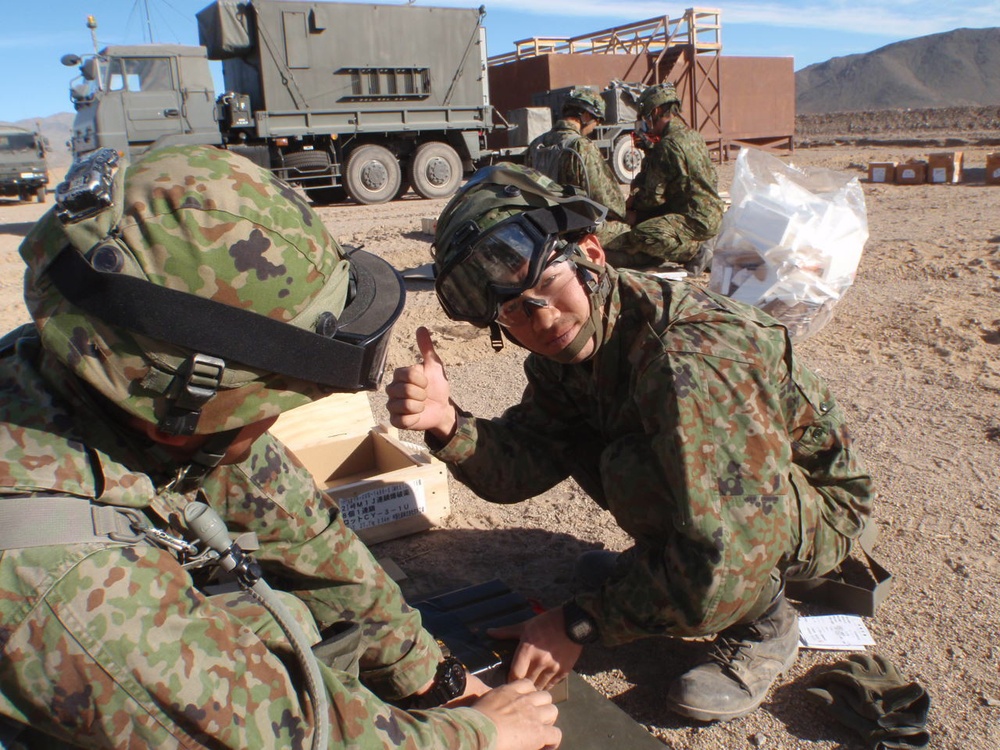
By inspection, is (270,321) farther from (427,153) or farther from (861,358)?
(427,153)

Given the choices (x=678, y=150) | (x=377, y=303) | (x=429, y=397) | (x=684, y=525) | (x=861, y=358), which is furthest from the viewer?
(x=678, y=150)

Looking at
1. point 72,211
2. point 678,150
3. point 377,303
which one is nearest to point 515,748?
point 377,303

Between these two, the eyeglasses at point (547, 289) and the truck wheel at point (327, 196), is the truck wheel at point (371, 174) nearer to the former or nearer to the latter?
the truck wheel at point (327, 196)

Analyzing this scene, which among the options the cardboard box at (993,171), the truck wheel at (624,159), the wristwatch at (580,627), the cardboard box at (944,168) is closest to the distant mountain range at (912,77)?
the truck wheel at (624,159)

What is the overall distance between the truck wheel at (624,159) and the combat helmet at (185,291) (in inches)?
645

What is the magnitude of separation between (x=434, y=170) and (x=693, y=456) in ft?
50.1

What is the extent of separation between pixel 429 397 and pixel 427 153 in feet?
48.5

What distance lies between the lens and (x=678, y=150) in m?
7.72

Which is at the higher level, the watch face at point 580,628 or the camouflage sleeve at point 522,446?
the camouflage sleeve at point 522,446

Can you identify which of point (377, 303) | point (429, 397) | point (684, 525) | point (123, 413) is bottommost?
point (684, 525)

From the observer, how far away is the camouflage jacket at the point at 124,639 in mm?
1313

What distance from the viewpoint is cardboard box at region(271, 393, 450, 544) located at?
3477 millimetres

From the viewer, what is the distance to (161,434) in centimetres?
161

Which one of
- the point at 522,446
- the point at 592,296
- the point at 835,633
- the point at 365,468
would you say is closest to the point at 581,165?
the point at 365,468
